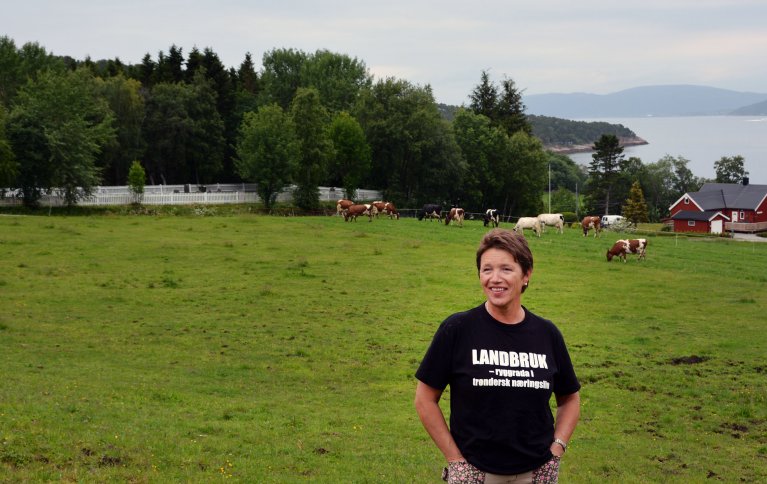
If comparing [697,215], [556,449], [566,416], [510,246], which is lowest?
[556,449]

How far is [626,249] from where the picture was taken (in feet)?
126

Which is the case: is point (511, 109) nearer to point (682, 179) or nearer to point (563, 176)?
point (682, 179)

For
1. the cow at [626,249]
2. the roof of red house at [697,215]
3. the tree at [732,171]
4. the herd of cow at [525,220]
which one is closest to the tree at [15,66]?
the herd of cow at [525,220]

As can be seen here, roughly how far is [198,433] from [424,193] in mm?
71985

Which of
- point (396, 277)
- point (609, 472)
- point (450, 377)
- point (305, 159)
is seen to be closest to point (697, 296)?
point (396, 277)

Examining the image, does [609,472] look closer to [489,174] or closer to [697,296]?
[697,296]

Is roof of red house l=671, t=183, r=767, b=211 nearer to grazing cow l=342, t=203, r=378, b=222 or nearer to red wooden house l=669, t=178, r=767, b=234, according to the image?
red wooden house l=669, t=178, r=767, b=234

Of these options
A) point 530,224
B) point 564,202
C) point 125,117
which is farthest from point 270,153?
point 564,202

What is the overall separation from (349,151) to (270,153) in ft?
35.4

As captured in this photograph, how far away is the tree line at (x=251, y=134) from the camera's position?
5884 cm

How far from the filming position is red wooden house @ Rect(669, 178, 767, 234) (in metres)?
96.4

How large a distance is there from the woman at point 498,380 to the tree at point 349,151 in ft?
231

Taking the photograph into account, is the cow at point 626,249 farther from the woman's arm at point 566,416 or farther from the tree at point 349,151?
the tree at point 349,151

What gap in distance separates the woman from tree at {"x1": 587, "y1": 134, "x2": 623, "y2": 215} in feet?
404
